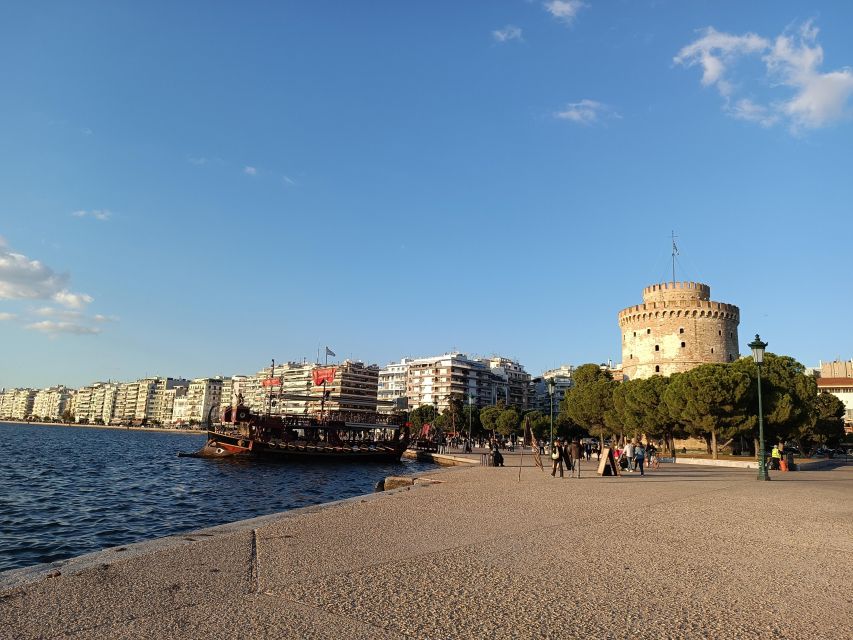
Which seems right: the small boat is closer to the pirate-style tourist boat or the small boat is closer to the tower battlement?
the pirate-style tourist boat

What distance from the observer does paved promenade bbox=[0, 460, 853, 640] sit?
487 centimetres

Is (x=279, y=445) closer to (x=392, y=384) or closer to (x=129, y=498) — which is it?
(x=129, y=498)

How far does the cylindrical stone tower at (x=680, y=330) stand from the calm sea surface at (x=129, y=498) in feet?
124

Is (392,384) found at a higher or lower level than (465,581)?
higher

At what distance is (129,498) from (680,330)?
57045 millimetres

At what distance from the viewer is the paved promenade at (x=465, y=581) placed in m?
4.87

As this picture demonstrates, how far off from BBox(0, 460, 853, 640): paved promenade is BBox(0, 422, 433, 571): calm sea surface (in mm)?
7641

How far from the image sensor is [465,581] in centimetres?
621

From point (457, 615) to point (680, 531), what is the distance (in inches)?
231

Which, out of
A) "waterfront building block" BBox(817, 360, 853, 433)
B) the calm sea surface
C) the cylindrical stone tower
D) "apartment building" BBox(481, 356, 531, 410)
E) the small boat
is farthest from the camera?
"apartment building" BBox(481, 356, 531, 410)

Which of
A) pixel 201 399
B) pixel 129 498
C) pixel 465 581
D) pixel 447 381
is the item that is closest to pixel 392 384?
pixel 447 381

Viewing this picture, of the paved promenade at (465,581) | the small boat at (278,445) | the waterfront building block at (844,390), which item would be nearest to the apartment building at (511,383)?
the waterfront building block at (844,390)

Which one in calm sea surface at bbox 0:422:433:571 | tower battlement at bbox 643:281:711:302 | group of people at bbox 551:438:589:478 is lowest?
calm sea surface at bbox 0:422:433:571

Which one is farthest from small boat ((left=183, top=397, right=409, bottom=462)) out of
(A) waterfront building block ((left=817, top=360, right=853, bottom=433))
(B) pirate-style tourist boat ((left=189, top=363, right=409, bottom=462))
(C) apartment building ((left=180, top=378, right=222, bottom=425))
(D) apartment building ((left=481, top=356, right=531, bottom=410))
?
(C) apartment building ((left=180, top=378, right=222, bottom=425))
